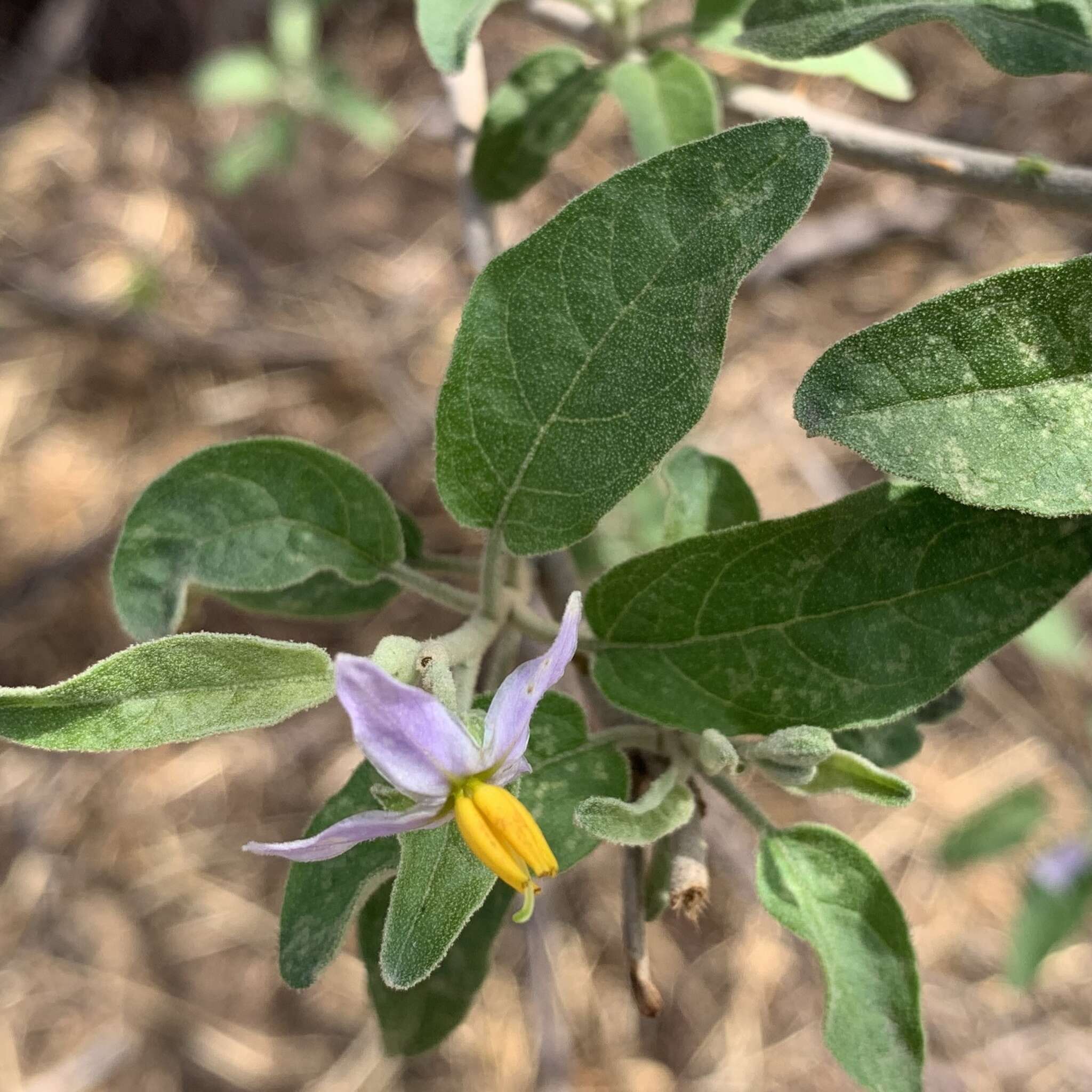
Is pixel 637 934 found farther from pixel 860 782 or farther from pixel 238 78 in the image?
pixel 238 78

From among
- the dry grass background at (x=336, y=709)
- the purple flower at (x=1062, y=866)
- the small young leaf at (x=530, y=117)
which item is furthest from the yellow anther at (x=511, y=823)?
the purple flower at (x=1062, y=866)

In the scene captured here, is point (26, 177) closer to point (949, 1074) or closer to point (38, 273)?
point (38, 273)

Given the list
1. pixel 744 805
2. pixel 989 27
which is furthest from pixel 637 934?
pixel 989 27

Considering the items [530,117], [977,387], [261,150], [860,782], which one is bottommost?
[261,150]

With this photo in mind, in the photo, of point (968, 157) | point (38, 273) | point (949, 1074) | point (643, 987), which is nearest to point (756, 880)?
point (643, 987)

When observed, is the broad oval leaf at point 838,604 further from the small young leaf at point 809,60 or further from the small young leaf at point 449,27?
the small young leaf at point 809,60
